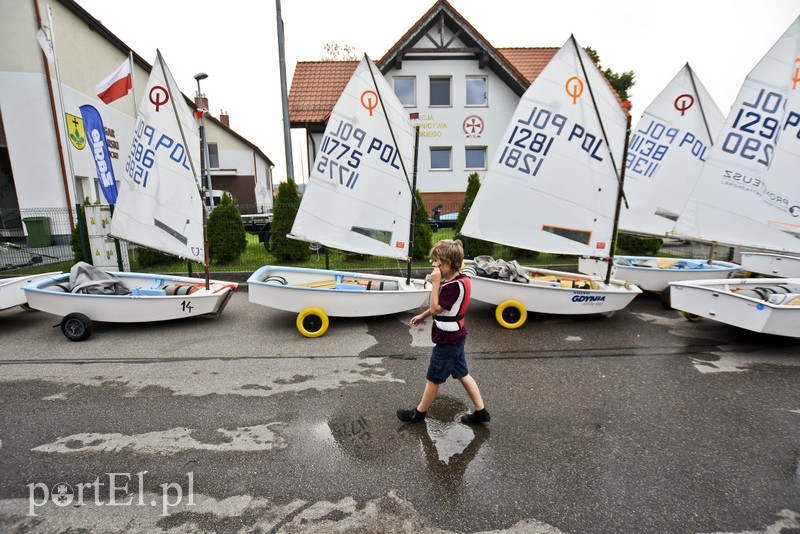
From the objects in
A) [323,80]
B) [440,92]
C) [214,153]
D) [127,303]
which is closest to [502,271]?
[127,303]

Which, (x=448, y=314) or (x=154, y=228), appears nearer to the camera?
(x=448, y=314)

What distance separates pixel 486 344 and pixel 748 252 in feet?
21.7

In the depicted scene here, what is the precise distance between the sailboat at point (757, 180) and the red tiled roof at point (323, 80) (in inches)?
539

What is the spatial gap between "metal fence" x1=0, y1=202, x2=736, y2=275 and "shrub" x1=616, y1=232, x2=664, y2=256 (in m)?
0.95

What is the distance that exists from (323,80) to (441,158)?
21.9 ft

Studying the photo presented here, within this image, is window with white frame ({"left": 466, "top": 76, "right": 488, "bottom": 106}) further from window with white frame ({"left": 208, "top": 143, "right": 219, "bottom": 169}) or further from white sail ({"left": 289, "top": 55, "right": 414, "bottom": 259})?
window with white frame ({"left": 208, "top": 143, "right": 219, "bottom": 169})

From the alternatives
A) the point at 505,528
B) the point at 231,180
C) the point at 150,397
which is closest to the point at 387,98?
the point at 150,397

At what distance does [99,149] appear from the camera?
9289 millimetres

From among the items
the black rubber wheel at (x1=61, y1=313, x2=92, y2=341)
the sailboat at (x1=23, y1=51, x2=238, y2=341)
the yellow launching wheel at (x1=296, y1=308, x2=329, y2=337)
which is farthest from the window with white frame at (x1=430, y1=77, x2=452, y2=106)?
the black rubber wheel at (x1=61, y1=313, x2=92, y2=341)

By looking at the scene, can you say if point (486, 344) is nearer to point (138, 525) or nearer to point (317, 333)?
point (317, 333)

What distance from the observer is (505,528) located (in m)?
2.24

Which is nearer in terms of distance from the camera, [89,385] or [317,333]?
→ [89,385]

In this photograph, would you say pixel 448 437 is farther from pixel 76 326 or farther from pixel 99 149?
pixel 99 149

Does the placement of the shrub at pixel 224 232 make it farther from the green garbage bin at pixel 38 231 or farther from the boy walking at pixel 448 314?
the boy walking at pixel 448 314
